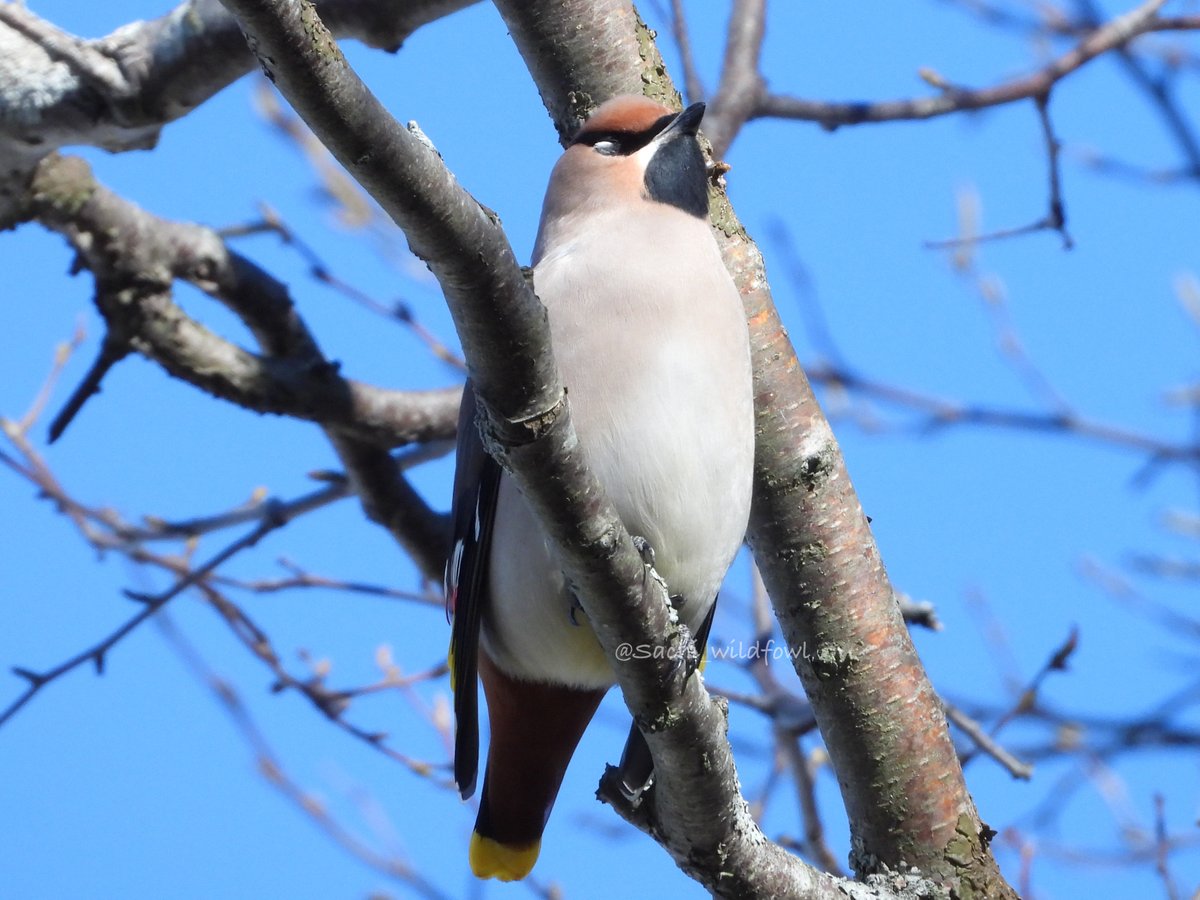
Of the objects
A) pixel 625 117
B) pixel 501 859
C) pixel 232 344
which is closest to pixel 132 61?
pixel 232 344

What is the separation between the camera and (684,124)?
3.32 m

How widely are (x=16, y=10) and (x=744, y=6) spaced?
209cm

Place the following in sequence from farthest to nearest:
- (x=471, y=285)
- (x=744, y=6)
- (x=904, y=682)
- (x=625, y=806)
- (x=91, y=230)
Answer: (x=744, y=6), (x=91, y=230), (x=904, y=682), (x=625, y=806), (x=471, y=285)

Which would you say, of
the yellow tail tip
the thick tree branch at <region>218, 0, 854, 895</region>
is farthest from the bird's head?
the yellow tail tip

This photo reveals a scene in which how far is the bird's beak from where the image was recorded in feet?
10.8

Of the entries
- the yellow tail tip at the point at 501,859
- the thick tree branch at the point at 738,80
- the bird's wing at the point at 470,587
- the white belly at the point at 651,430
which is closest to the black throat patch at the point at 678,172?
the white belly at the point at 651,430

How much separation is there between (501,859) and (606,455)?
3.49 ft

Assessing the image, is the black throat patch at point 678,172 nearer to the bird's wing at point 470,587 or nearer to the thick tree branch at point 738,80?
the bird's wing at point 470,587

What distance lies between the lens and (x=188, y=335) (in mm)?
4105

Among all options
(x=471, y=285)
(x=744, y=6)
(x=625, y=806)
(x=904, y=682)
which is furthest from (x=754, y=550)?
(x=744, y=6)

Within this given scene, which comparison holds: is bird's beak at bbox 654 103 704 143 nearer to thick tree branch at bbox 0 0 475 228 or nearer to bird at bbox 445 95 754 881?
bird at bbox 445 95 754 881

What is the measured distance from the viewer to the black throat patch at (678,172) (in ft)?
10.8

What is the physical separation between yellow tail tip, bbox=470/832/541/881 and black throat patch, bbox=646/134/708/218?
4.95ft

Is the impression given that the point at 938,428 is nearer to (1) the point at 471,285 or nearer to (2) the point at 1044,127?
(2) the point at 1044,127
